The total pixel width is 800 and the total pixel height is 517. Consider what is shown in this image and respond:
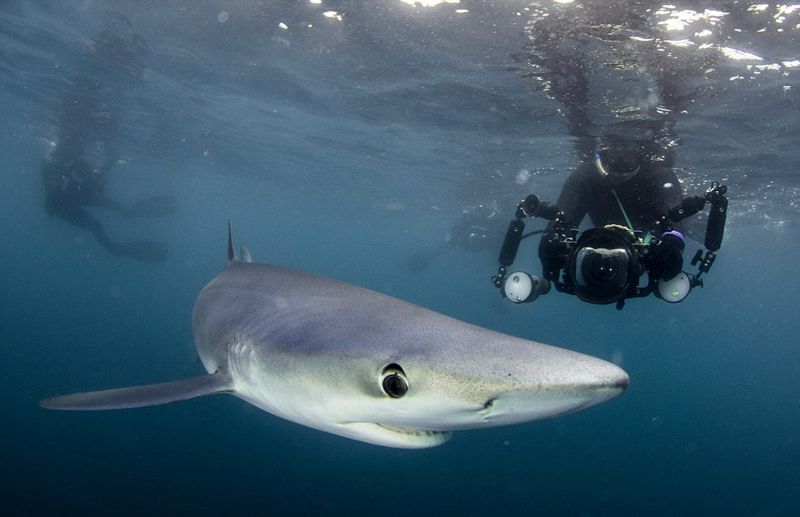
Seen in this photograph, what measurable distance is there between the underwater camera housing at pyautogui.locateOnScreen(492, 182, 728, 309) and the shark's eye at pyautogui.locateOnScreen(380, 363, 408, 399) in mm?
3164

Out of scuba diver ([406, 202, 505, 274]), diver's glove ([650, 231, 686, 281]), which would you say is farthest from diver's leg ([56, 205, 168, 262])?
diver's glove ([650, 231, 686, 281])

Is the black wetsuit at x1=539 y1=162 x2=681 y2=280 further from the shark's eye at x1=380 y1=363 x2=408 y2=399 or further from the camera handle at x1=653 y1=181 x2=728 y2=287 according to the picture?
the shark's eye at x1=380 y1=363 x2=408 y2=399

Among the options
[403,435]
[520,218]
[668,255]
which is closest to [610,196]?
[520,218]

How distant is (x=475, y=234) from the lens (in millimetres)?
27922

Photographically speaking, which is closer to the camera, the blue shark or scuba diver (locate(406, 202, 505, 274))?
the blue shark

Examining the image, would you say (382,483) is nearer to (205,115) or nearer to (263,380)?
(263,380)

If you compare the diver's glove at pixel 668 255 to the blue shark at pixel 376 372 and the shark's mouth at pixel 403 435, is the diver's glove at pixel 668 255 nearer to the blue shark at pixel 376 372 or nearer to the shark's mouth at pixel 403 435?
the blue shark at pixel 376 372

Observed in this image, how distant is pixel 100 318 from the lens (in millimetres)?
32875

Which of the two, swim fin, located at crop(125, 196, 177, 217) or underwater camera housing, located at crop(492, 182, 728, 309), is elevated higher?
swim fin, located at crop(125, 196, 177, 217)

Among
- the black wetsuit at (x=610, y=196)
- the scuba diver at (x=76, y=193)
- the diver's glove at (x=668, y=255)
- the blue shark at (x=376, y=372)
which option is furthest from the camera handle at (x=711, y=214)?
the scuba diver at (x=76, y=193)

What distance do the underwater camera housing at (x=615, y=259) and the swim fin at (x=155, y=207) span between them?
23.7m

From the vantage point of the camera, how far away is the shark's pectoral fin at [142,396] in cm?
256

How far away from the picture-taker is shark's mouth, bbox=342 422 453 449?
2.12 m

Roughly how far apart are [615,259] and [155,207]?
2504 cm
